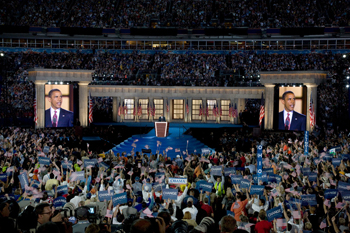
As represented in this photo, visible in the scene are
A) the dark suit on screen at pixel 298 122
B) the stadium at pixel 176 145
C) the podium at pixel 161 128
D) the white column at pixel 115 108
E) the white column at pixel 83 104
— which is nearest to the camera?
the stadium at pixel 176 145

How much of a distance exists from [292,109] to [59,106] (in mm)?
21395

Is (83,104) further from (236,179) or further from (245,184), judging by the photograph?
(245,184)


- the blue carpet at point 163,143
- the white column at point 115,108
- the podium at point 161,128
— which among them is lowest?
the blue carpet at point 163,143

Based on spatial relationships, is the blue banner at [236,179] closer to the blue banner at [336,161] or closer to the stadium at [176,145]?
the stadium at [176,145]

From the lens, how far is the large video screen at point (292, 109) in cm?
3300

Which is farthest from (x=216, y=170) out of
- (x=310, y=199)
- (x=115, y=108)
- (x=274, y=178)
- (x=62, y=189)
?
(x=115, y=108)

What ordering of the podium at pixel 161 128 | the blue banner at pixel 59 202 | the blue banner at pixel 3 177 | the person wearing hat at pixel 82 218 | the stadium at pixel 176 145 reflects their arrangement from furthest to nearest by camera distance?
the podium at pixel 161 128 → the blue banner at pixel 3 177 → the blue banner at pixel 59 202 → the stadium at pixel 176 145 → the person wearing hat at pixel 82 218

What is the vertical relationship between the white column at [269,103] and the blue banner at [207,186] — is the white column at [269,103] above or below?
above

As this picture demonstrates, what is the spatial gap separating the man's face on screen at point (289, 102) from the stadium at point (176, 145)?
141mm

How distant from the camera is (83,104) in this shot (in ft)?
119

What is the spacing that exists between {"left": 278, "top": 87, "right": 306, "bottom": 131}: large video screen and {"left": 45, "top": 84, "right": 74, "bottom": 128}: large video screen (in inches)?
766

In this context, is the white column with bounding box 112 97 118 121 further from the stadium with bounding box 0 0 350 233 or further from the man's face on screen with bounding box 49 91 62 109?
the man's face on screen with bounding box 49 91 62 109

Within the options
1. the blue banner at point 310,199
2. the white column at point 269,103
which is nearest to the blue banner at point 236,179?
the blue banner at point 310,199

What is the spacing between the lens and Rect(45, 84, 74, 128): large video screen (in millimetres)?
33594
